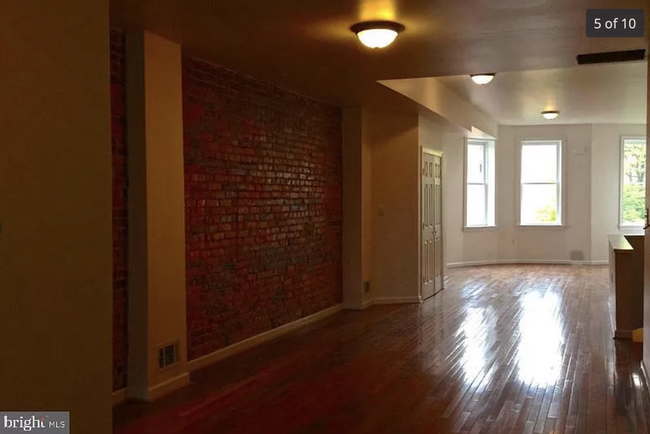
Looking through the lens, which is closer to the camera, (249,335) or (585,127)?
(249,335)

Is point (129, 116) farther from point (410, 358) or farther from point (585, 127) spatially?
point (585, 127)

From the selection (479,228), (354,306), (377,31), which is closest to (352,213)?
(354,306)

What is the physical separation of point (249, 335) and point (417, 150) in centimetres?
365

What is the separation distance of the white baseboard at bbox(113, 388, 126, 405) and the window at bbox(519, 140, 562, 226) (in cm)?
1023

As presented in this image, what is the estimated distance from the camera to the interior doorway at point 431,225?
28.4 feet

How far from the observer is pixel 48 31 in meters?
1.77

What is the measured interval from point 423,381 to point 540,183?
9.06 m

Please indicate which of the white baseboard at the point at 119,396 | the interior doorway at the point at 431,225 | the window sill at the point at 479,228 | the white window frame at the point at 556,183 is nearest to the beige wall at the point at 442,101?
the interior doorway at the point at 431,225

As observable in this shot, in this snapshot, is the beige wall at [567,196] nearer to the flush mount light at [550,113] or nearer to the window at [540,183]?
the window at [540,183]

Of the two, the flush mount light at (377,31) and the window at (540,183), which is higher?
the flush mount light at (377,31)

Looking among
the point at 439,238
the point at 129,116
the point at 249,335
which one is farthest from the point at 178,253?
the point at 439,238

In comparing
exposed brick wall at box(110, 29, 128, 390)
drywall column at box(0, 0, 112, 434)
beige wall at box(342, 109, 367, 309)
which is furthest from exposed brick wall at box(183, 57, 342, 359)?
drywall column at box(0, 0, 112, 434)

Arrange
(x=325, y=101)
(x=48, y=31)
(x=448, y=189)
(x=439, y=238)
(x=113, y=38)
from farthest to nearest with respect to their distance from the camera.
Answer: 1. (x=448, y=189)
2. (x=439, y=238)
3. (x=325, y=101)
4. (x=113, y=38)
5. (x=48, y=31)

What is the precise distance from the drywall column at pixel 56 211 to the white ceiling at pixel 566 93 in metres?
6.02
